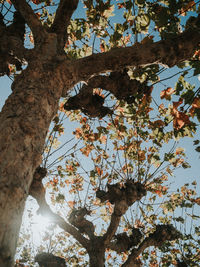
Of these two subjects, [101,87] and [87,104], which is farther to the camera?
[87,104]

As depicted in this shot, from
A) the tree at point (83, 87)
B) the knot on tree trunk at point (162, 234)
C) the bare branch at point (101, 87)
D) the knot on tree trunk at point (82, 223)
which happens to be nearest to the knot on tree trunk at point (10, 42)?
the tree at point (83, 87)

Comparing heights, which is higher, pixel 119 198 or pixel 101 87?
pixel 101 87

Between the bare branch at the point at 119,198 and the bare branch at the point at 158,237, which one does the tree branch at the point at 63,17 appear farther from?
the bare branch at the point at 158,237

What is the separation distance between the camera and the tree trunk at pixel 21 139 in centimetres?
102

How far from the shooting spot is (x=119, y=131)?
17.5 ft

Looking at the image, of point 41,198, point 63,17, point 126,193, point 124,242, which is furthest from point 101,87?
point 124,242

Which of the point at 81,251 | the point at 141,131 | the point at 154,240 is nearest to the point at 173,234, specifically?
the point at 154,240

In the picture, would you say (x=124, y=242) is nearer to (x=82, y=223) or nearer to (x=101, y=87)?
(x=82, y=223)

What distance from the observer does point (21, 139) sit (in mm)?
1389

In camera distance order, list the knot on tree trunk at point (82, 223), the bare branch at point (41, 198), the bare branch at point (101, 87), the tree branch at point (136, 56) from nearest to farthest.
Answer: the tree branch at point (136, 56)
the bare branch at point (101, 87)
the bare branch at point (41, 198)
the knot on tree trunk at point (82, 223)

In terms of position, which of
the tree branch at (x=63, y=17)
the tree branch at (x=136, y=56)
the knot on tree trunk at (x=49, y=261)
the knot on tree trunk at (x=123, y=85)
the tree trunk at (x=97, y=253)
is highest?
the tree branch at (x=63, y=17)

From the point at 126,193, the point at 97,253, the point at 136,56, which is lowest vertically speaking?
the point at 97,253

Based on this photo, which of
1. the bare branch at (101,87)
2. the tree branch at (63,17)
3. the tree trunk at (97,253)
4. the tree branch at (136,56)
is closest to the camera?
the tree branch at (136,56)

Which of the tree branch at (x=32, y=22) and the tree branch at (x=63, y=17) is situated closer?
the tree branch at (x=32, y=22)
